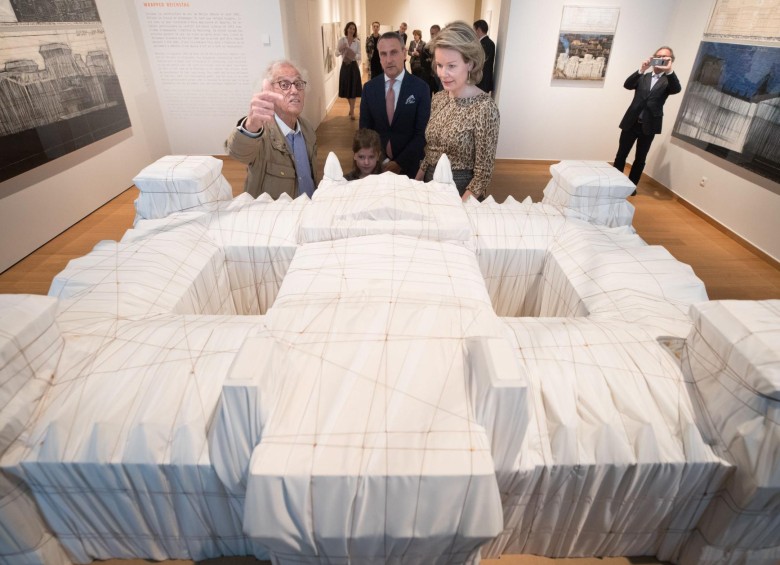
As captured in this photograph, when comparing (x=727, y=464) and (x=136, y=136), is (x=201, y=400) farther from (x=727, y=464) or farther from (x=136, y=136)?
(x=136, y=136)

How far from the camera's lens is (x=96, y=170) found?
4621mm

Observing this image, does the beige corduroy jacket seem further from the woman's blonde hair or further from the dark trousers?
the dark trousers

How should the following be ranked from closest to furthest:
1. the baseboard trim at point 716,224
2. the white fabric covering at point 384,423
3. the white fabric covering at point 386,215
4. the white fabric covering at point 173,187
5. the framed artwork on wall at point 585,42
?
the white fabric covering at point 384,423
the white fabric covering at point 386,215
the white fabric covering at point 173,187
the baseboard trim at point 716,224
the framed artwork on wall at point 585,42

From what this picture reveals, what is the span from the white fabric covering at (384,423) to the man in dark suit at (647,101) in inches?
146

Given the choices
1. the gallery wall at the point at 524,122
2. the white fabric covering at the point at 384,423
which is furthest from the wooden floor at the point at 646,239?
the white fabric covering at the point at 384,423

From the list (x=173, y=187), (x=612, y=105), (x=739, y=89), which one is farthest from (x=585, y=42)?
(x=173, y=187)

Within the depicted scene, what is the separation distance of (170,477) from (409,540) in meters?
0.66

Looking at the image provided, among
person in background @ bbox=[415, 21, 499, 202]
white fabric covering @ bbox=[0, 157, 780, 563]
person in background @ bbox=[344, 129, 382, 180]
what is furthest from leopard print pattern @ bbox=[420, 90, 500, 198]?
white fabric covering @ bbox=[0, 157, 780, 563]

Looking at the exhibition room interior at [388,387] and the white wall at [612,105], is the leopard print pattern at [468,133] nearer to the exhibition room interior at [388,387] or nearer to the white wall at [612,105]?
the exhibition room interior at [388,387]

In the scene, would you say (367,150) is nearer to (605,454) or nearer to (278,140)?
(278,140)

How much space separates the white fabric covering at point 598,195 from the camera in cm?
225

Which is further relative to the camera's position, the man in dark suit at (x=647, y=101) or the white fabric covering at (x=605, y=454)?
the man in dark suit at (x=647, y=101)

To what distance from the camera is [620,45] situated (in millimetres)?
5410

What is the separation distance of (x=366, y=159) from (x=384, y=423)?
6.55 feet
